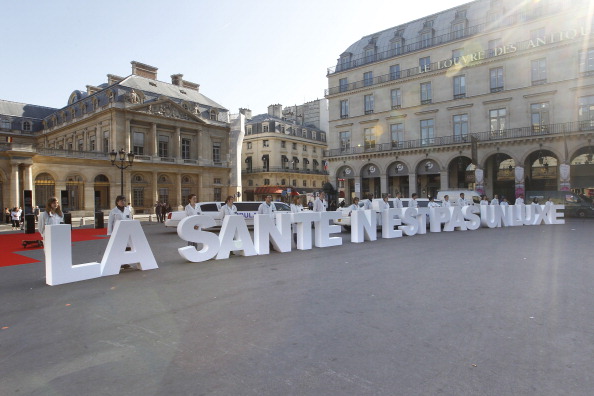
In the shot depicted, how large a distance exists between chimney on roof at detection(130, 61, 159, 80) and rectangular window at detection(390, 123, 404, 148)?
3270cm

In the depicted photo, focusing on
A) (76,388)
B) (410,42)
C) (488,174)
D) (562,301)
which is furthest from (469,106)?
(76,388)

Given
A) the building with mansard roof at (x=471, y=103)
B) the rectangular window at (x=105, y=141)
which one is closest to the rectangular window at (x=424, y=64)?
the building with mansard roof at (x=471, y=103)

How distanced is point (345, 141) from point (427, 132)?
961 centimetres

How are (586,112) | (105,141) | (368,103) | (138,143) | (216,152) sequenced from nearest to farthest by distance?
(586,112)
(368,103)
(105,141)
(138,143)
(216,152)

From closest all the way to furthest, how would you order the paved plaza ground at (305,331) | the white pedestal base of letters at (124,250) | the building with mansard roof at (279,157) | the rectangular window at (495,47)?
the paved plaza ground at (305,331) < the white pedestal base of letters at (124,250) < the rectangular window at (495,47) < the building with mansard roof at (279,157)

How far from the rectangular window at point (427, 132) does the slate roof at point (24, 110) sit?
56058 millimetres

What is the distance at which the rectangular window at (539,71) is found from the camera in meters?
31.7

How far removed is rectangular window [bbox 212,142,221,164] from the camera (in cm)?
5234

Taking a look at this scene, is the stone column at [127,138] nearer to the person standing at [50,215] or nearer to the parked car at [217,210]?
A: the parked car at [217,210]

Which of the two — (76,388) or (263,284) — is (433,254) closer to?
(263,284)

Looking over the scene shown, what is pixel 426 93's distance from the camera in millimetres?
38000

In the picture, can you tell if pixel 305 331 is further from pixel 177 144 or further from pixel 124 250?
pixel 177 144

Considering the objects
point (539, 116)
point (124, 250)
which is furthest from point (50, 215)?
point (539, 116)

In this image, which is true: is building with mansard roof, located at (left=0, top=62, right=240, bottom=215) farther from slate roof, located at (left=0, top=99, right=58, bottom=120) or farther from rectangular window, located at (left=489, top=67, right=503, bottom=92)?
rectangular window, located at (left=489, top=67, right=503, bottom=92)
